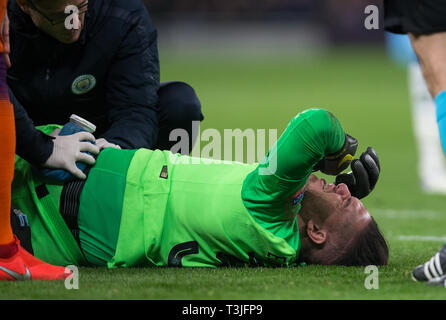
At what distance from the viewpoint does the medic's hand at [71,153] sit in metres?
3.14

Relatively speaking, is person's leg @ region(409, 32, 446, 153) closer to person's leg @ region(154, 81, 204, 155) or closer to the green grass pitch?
the green grass pitch

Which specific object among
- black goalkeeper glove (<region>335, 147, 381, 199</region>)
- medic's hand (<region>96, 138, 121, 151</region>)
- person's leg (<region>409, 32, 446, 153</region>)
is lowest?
black goalkeeper glove (<region>335, 147, 381, 199</region>)

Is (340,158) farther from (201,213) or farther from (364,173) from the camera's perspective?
(201,213)

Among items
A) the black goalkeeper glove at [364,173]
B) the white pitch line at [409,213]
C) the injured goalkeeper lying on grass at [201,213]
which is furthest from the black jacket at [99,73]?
the white pitch line at [409,213]

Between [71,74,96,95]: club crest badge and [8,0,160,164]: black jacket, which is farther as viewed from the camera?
[71,74,96,95]: club crest badge

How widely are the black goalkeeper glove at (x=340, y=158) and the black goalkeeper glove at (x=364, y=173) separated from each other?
0.17 ft

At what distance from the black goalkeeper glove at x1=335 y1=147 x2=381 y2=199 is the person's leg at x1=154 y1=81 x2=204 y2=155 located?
119 centimetres

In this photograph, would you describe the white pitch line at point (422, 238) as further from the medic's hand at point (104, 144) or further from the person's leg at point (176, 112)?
the medic's hand at point (104, 144)

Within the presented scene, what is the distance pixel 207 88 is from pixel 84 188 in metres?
12.1

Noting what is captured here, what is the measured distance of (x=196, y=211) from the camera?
307 centimetres

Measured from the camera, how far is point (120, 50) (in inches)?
157

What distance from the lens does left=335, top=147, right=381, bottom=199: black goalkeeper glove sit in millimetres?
3236

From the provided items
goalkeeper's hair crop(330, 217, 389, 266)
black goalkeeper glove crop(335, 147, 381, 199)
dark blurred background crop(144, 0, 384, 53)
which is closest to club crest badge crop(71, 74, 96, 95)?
black goalkeeper glove crop(335, 147, 381, 199)
